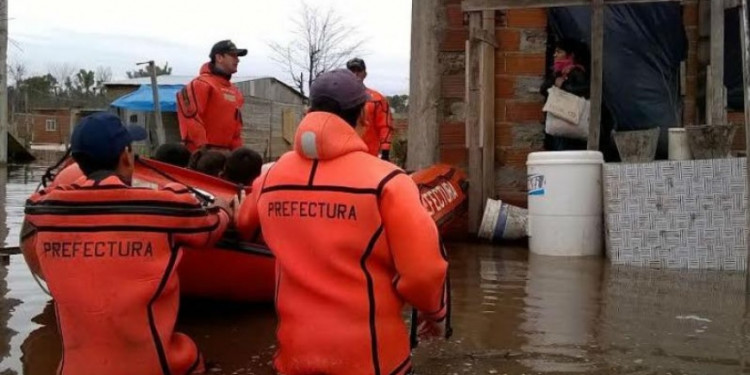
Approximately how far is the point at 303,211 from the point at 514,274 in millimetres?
3935

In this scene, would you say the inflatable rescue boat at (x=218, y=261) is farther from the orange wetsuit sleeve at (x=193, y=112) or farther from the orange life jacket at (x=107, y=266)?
the orange wetsuit sleeve at (x=193, y=112)

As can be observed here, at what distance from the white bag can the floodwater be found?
1846 mm

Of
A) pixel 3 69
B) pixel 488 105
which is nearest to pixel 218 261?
pixel 488 105

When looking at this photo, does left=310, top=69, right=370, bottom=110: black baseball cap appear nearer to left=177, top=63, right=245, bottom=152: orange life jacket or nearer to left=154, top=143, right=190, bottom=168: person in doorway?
left=154, top=143, right=190, bottom=168: person in doorway

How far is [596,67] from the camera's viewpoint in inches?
290

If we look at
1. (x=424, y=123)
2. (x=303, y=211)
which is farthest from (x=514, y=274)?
(x=303, y=211)

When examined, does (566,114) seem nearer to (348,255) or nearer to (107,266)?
(348,255)

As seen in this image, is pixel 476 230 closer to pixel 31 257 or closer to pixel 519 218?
pixel 519 218

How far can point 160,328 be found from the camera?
3039mm

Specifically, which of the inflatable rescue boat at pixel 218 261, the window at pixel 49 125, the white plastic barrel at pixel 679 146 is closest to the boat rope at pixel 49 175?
the inflatable rescue boat at pixel 218 261

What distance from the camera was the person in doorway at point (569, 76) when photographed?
27.0ft

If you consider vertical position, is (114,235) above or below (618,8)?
below

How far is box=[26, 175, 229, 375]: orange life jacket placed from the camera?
2.91 m

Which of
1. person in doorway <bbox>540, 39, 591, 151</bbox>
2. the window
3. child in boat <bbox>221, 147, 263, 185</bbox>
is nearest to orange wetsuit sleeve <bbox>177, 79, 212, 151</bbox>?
child in boat <bbox>221, 147, 263, 185</bbox>
